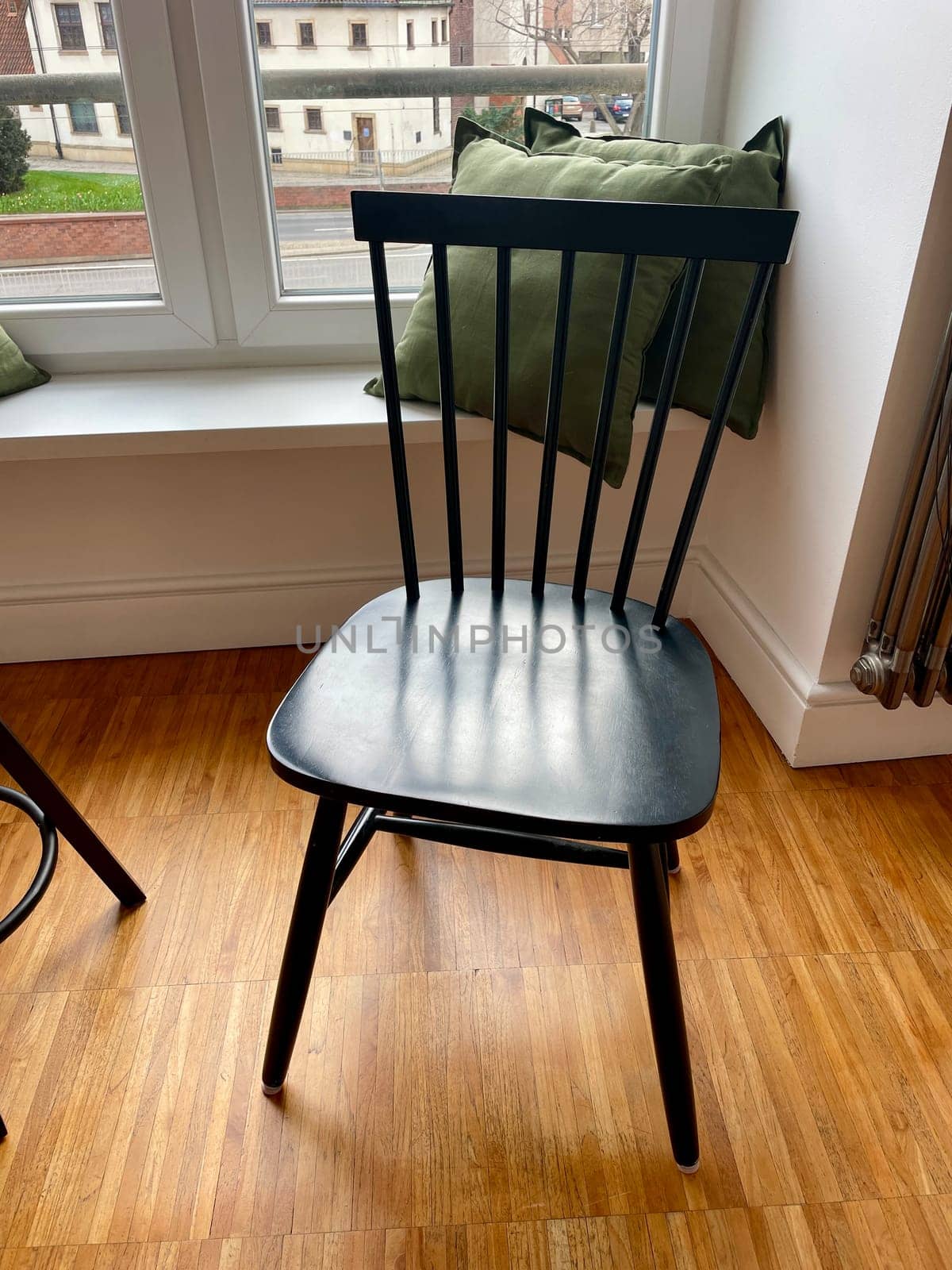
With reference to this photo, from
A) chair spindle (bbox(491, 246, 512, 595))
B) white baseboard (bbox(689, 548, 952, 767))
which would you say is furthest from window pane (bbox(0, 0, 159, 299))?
white baseboard (bbox(689, 548, 952, 767))

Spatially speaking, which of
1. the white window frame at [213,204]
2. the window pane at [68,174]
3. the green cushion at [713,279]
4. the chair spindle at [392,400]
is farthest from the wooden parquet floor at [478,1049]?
the window pane at [68,174]

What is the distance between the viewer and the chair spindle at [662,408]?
2.93 feet

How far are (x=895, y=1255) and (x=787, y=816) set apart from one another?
610 millimetres

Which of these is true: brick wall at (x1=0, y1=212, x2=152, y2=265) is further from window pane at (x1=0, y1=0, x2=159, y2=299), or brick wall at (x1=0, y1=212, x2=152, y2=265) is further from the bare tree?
the bare tree

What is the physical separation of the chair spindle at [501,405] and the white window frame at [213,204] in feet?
2.31

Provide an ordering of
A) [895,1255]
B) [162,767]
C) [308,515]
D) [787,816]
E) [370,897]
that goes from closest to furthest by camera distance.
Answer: [895,1255], [370,897], [787,816], [162,767], [308,515]

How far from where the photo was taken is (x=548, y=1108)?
979 mm

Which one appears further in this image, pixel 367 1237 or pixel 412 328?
pixel 412 328

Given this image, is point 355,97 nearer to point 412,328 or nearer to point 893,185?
point 412,328

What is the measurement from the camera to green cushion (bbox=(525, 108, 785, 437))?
1271 mm

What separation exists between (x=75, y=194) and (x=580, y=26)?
921 millimetres

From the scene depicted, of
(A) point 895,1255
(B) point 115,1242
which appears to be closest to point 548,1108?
(A) point 895,1255

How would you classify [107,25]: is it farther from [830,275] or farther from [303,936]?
[303,936]

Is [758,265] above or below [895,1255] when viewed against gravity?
above
